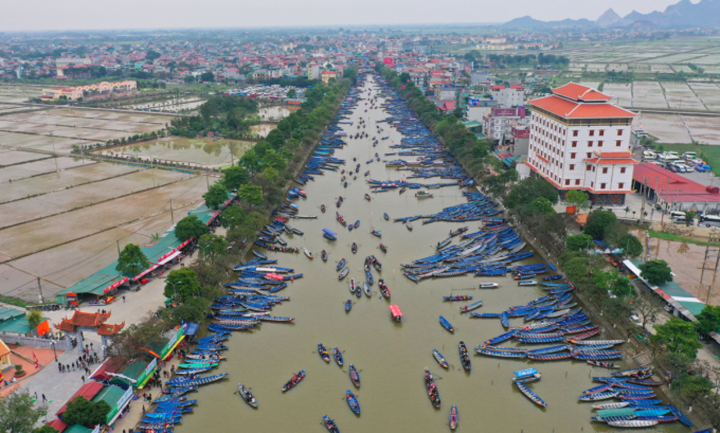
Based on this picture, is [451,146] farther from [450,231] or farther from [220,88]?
[220,88]

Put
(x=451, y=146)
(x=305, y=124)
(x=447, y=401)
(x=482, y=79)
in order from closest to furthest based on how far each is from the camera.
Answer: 1. (x=447, y=401)
2. (x=451, y=146)
3. (x=305, y=124)
4. (x=482, y=79)

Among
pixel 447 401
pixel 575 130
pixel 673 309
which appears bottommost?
pixel 447 401

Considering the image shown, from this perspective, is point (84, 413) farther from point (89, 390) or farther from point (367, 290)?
point (367, 290)

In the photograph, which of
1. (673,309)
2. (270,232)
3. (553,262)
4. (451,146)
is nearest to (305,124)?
(451,146)

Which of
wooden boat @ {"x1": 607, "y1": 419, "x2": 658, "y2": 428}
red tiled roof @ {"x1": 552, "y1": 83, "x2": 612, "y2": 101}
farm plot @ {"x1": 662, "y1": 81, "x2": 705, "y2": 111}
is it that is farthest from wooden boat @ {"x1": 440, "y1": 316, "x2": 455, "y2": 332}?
farm plot @ {"x1": 662, "y1": 81, "x2": 705, "y2": 111}

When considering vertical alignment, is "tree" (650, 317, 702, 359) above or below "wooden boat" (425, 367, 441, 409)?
above

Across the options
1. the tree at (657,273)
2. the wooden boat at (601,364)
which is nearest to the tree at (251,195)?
the wooden boat at (601,364)

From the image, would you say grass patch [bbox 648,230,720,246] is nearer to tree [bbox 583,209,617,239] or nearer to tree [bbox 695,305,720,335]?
tree [bbox 583,209,617,239]
